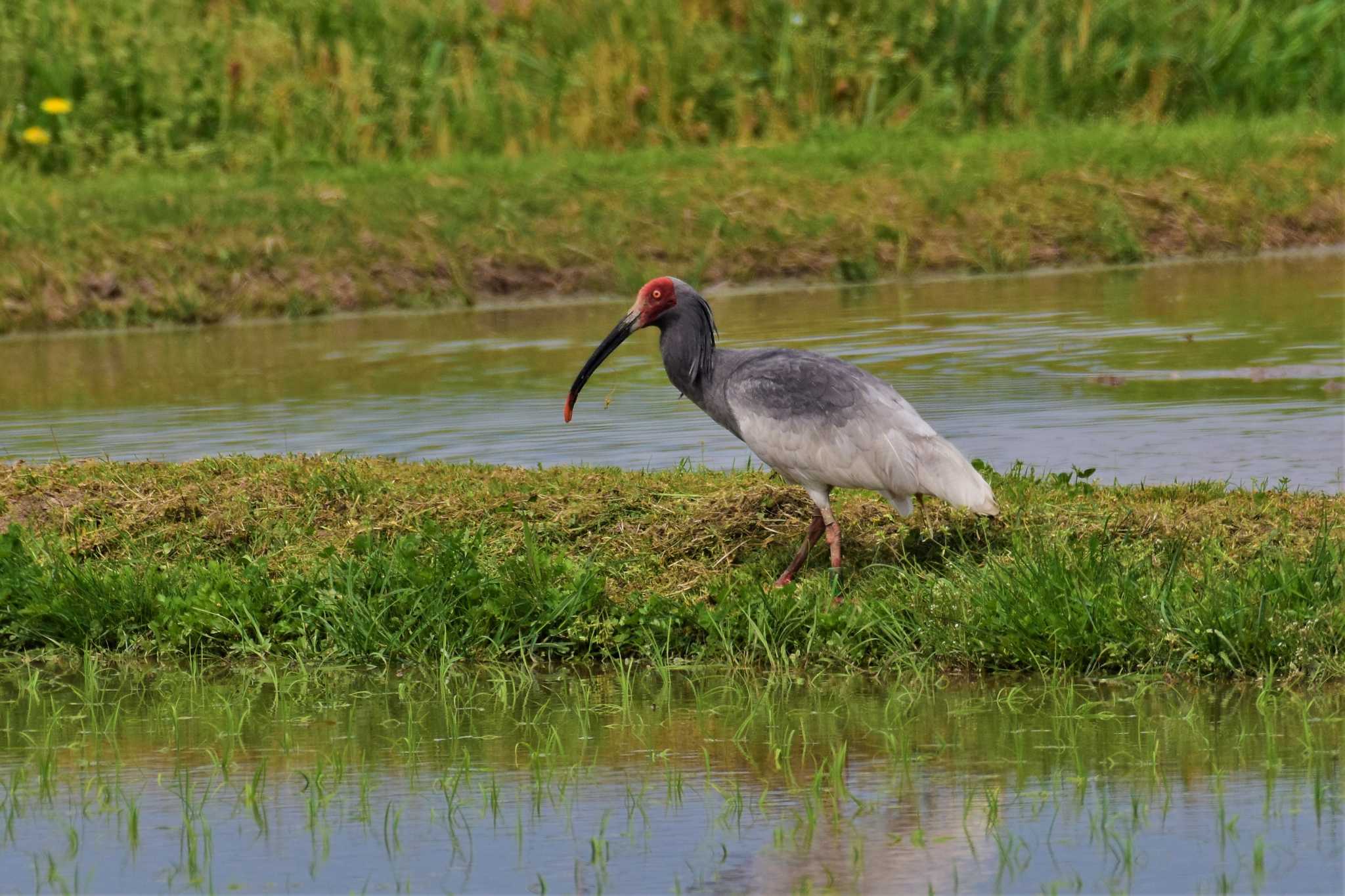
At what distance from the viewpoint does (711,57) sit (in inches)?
765

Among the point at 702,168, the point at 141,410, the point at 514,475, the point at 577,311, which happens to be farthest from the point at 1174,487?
the point at 702,168

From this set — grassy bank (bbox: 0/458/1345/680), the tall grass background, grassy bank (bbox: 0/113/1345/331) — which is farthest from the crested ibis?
the tall grass background

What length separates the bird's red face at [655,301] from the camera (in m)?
8.41

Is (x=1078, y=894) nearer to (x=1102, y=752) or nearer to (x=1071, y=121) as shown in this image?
(x=1102, y=752)

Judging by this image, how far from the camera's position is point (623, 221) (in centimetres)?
1641

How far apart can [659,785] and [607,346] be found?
3.08 metres

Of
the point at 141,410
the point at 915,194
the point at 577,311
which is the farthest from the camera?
the point at 915,194

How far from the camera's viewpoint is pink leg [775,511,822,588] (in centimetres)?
794

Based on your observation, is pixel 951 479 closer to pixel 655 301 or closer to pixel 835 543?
pixel 835 543

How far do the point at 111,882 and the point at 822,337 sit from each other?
898 cm

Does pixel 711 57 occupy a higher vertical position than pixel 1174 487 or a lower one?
higher

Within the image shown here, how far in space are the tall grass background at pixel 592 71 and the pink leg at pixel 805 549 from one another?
35.9 feet

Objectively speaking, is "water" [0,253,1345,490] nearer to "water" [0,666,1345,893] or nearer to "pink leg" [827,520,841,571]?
"pink leg" [827,520,841,571]

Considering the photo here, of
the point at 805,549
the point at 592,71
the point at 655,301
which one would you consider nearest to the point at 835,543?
the point at 805,549
